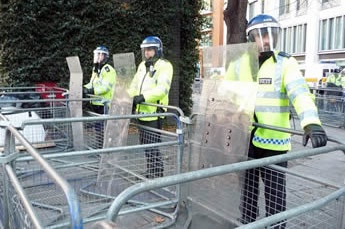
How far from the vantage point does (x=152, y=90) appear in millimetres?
4469

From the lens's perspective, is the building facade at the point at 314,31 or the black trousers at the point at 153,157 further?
the building facade at the point at 314,31

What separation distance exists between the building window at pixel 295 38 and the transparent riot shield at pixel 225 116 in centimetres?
3223

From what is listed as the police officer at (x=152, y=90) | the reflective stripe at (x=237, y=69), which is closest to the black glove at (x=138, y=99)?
the police officer at (x=152, y=90)

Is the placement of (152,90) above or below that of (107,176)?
above

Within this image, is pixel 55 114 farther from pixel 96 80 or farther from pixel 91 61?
pixel 91 61

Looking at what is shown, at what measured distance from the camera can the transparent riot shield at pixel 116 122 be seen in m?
4.23

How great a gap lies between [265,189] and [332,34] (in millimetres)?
30235

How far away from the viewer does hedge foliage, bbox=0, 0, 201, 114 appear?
835 cm

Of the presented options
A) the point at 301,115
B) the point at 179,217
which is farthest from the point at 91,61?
the point at 301,115

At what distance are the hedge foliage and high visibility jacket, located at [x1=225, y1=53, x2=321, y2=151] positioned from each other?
6.43 meters

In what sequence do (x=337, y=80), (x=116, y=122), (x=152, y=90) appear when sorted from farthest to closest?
(x=337, y=80) < (x=152, y=90) < (x=116, y=122)

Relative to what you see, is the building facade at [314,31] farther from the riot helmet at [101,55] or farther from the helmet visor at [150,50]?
the helmet visor at [150,50]

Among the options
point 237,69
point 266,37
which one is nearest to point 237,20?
point 266,37

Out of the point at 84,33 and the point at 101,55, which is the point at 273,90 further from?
the point at 84,33
